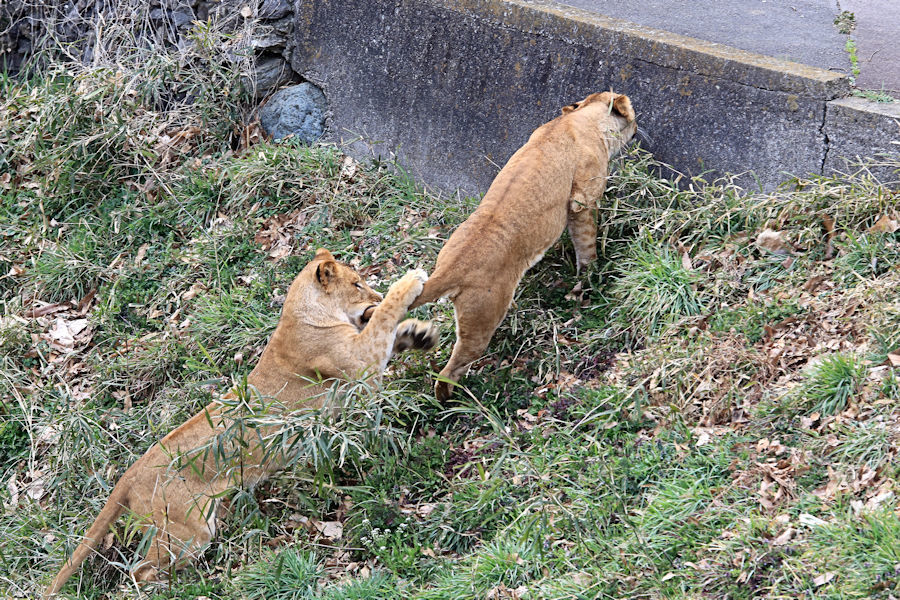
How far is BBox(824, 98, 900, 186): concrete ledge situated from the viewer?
502cm

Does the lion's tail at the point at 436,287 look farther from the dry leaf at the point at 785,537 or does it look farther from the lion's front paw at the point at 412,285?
the dry leaf at the point at 785,537

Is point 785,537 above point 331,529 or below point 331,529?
above

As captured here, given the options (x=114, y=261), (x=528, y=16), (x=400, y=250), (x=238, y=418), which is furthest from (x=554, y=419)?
(x=114, y=261)

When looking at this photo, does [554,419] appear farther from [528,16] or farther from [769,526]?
[528,16]

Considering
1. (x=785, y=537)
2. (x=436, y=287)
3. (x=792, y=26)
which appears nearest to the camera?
(x=785, y=537)

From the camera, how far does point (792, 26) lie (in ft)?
22.6

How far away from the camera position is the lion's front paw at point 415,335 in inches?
209

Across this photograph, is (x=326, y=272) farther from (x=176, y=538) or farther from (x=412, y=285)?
(x=176, y=538)

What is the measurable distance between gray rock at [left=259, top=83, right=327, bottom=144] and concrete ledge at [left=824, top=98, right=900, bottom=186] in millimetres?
4330

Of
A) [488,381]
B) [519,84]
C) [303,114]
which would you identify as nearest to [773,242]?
[488,381]

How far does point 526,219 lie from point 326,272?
1.23 metres

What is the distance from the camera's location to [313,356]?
5.34 meters

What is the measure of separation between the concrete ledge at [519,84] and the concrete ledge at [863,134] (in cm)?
6

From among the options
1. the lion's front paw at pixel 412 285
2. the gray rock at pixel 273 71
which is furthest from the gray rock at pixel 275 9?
the lion's front paw at pixel 412 285
